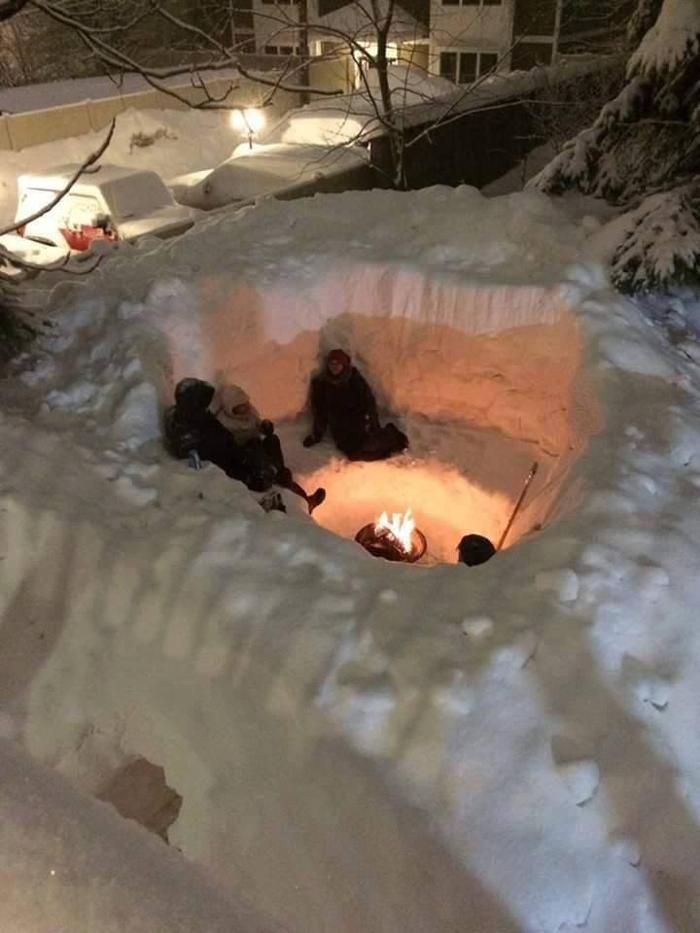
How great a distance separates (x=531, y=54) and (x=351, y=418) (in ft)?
44.0

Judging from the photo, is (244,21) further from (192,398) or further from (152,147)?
(192,398)

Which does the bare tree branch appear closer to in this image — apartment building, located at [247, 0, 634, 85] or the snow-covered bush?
the snow-covered bush

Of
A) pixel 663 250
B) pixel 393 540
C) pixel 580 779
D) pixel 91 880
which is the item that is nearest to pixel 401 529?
pixel 393 540

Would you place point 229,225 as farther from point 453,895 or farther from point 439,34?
point 439,34

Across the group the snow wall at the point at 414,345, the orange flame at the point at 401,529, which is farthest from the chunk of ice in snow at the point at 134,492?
the orange flame at the point at 401,529

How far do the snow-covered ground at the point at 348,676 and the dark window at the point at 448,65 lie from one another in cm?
1390

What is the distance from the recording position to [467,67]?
16.8m

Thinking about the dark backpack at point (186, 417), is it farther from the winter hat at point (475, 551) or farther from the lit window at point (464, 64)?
the lit window at point (464, 64)

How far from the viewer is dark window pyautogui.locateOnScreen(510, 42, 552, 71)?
15.6 metres

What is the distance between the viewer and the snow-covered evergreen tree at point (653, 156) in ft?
16.4

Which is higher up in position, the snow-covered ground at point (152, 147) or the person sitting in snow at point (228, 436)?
the person sitting in snow at point (228, 436)

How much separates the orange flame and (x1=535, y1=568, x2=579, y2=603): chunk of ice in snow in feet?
6.27

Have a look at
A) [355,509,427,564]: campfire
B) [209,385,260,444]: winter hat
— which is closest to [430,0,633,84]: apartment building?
[209,385,260,444]: winter hat

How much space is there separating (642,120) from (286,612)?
4876 millimetres
